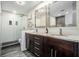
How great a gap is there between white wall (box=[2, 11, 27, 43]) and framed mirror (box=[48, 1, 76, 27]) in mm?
2213

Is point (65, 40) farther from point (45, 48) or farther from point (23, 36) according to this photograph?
point (23, 36)

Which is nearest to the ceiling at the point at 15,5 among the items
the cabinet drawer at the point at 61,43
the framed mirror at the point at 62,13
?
the framed mirror at the point at 62,13

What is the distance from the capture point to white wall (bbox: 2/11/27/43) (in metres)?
3.48

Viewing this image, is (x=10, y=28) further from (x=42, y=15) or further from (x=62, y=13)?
(x=62, y=13)

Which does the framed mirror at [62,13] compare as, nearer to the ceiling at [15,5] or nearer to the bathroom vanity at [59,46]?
the bathroom vanity at [59,46]

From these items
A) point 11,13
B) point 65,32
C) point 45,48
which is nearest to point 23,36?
point 11,13

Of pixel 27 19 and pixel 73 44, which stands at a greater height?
pixel 27 19

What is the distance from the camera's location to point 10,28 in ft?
12.6

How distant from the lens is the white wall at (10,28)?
11.4 feet

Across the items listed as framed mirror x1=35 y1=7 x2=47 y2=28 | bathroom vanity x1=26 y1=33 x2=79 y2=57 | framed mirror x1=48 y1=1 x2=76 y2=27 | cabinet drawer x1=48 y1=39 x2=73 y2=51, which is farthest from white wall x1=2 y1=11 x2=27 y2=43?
cabinet drawer x1=48 y1=39 x2=73 y2=51

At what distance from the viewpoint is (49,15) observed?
2525 millimetres

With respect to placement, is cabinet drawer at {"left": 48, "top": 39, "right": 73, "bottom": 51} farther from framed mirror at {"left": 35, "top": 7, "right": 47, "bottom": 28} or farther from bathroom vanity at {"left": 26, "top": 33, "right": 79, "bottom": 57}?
framed mirror at {"left": 35, "top": 7, "right": 47, "bottom": 28}

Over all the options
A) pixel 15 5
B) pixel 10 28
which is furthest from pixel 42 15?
pixel 10 28

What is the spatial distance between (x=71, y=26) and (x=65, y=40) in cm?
68
